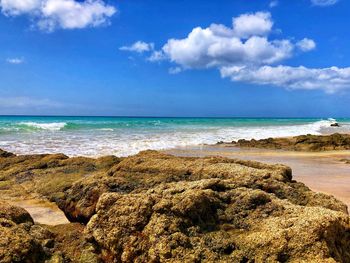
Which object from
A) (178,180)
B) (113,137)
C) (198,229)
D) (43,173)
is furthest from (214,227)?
(113,137)

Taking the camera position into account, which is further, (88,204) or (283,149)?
(283,149)

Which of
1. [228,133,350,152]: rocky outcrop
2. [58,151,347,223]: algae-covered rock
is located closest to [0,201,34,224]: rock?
[58,151,347,223]: algae-covered rock

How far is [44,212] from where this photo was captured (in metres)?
6.82

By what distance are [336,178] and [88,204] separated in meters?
7.69

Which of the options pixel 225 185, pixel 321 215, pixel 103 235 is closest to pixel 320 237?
pixel 321 215

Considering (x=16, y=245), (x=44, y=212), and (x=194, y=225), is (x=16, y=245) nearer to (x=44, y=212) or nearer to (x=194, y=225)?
(x=194, y=225)

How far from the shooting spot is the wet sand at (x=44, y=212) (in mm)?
6389

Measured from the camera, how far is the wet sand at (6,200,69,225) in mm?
6389

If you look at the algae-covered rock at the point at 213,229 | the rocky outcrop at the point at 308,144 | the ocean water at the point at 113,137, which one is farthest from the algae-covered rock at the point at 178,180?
the rocky outcrop at the point at 308,144

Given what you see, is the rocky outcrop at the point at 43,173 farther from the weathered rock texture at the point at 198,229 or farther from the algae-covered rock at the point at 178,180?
the weathered rock texture at the point at 198,229

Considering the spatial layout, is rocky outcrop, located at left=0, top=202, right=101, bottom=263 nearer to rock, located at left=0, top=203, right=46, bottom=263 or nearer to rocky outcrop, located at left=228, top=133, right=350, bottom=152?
rock, located at left=0, top=203, right=46, bottom=263

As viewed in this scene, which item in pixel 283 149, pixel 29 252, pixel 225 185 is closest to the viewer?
pixel 29 252

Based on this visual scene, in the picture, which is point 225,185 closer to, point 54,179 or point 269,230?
point 269,230

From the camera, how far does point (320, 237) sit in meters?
3.27
